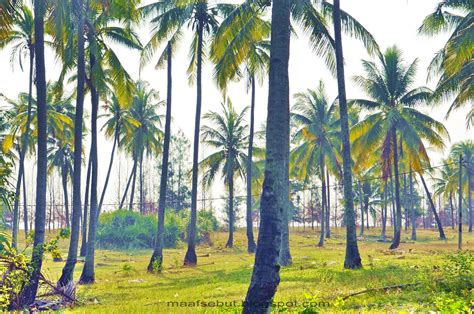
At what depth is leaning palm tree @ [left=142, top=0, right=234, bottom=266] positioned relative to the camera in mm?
22812

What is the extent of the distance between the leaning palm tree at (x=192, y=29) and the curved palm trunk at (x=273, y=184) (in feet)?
49.1

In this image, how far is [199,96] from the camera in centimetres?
2450

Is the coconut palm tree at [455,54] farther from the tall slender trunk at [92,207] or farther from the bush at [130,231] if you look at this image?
the bush at [130,231]

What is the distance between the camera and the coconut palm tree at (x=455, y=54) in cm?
1645

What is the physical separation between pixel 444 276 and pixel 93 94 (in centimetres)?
1332

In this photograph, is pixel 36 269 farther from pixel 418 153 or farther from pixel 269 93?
pixel 418 153

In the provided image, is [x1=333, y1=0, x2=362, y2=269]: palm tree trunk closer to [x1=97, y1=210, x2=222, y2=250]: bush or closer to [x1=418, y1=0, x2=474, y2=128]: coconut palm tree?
[x1=418, y1=0, x2=474, y2=128]: coconut palm tree

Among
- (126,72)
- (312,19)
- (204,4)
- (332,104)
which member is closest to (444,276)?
(312,19)

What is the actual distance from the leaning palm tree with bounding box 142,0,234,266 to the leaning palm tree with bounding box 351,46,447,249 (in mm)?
9613

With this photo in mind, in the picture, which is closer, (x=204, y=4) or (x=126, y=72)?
(x=126, y=72)

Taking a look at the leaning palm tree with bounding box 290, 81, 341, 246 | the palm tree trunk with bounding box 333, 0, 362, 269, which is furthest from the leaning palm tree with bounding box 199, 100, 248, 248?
the palm tree trunk with bounding box 333, 0, 362, 269

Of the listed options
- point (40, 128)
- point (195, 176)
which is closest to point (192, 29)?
point (195, 176)

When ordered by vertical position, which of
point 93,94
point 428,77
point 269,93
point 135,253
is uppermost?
point 428,77

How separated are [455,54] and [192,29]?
1210 centimetres
